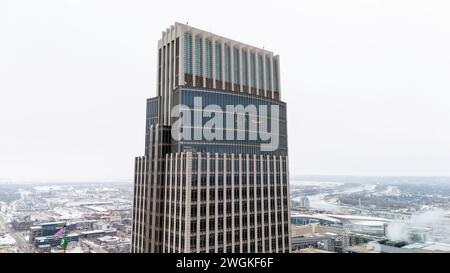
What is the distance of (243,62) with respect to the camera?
83.6 metres

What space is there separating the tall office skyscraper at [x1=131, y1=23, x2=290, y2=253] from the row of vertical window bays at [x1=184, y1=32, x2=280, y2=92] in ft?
0.85

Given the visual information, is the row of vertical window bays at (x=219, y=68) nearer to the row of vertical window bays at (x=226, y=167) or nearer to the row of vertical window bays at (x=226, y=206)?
the row of vertical window bays at (x=226, y=167)

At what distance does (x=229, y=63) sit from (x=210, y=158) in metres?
27.7

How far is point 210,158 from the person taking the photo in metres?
65.3

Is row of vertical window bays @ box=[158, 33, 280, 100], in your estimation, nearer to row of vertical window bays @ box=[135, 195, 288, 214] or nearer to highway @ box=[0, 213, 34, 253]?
row of vertical window bays @ box=[135, 195, 288, 214]

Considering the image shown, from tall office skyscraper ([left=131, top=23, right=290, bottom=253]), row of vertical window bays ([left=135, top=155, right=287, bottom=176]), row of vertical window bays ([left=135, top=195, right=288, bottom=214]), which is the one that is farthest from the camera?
row of vertical window bays ([left=135, top=155, right=287, bottom=176])

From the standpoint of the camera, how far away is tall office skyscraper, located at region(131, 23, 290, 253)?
62.4 meters

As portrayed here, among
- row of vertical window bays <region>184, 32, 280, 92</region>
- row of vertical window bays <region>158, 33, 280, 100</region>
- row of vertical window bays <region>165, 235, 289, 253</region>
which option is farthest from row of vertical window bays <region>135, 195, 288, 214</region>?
row of vertical window bays <region>184, 32, 280, 92</region>

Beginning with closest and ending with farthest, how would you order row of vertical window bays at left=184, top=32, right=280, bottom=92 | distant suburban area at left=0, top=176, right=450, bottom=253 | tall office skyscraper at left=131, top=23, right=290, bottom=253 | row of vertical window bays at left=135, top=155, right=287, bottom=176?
tall office skyscraper at left=131, top=23, right=290, bottom=253, row of vertical window bays at left=135, top=155, right=287, bottom=176, distant suburban area at left=0, top=176, right=450, bottom=253, row of vertical window bays at left=184, top=32, right=280, bottom=92

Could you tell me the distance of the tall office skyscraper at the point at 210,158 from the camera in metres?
62.4

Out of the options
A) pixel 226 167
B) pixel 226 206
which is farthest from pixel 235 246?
pixel 226 167

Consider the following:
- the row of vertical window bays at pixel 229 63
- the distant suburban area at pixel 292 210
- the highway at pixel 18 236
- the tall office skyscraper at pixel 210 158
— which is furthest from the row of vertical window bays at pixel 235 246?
the row of vertical window bays at pixel 229 63

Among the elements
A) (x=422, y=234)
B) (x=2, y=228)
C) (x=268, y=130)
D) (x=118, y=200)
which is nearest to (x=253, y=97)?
(x=268, y=130)
